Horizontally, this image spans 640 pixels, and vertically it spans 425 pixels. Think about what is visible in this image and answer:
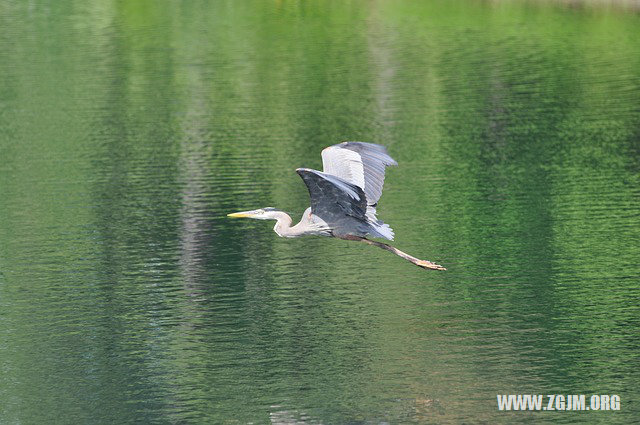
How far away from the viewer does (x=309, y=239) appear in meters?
31.0

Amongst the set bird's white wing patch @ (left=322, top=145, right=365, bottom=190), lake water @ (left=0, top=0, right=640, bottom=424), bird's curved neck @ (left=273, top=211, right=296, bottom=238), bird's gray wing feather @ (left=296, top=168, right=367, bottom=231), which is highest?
bird's white wing patch @ (left=322, top=145, right=365, bottom=190)

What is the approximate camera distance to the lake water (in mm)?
20766

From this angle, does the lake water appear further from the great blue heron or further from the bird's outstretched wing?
the bird's outstretched wing

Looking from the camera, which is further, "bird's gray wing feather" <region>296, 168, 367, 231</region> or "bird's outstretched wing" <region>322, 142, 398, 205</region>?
"bird's outstretched wing" <region>322, 142, 398, 205</region>

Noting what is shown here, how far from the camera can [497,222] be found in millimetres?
A: 32094

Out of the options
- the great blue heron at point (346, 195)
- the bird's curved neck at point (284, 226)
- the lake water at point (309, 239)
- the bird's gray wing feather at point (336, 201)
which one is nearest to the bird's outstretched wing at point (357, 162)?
the great blue heron at point (346, 195)

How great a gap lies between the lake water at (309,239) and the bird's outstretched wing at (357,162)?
2.97m

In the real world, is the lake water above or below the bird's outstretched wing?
below

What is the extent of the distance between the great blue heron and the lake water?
6.41 feet

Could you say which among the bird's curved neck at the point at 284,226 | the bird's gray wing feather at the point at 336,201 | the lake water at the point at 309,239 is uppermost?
the bird's gray wing feather at the point at 336,201

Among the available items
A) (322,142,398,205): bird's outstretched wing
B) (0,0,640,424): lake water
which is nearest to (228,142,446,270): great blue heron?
(322,142,398,205): bird's outstretched wing

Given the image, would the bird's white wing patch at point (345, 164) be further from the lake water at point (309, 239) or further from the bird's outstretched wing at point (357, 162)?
the lake water at point (309, 239)

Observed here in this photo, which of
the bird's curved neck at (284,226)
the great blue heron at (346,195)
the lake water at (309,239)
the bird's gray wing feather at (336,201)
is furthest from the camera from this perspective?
the bird's curved neck at (284,226)

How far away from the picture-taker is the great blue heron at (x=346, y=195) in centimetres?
2130
